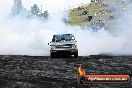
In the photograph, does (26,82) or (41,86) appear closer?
(41,86)

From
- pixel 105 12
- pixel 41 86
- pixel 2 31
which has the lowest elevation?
pixel 41 86

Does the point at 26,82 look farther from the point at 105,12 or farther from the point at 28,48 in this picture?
the point at 105,12

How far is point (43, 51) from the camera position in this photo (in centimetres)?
4131

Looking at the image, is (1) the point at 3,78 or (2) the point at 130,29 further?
(2) the point at 130,29

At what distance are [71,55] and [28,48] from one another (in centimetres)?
892

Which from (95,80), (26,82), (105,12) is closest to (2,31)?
(26,82)

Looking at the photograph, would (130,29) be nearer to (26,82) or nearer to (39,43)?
(39,43)

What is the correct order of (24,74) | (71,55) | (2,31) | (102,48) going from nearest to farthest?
(24,74) < (71,55) < (102,48) < (2,31)

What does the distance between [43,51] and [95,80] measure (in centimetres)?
2961

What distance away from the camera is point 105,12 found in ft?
584

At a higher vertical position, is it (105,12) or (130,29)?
(105,12)

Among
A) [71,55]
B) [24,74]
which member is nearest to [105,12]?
[71,55]

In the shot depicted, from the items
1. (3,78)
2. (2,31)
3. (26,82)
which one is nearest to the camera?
(26,82)

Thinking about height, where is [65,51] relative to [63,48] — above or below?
below
